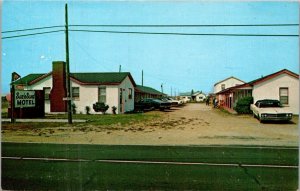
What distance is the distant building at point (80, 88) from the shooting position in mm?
25786

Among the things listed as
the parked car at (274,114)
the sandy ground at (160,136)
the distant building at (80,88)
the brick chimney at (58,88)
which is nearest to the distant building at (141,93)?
the distant building at (80,88)

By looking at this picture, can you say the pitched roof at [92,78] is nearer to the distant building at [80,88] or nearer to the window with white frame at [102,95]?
the distant building at [80,88]

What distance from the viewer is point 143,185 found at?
239 inches

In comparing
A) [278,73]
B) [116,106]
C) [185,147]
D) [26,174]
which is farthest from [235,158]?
[116,106]

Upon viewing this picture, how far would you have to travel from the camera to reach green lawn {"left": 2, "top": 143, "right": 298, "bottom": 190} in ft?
20.4

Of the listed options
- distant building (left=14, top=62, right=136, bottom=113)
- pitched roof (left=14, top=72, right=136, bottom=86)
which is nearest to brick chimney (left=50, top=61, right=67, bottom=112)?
distant building (left=14, top=62, right=136, bottom=113)

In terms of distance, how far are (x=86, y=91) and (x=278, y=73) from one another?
15884 mm

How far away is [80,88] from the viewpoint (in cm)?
2634

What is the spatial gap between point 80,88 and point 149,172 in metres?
20.5

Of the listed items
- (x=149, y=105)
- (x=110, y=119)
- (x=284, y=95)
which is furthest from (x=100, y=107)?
(x=284, y=95)

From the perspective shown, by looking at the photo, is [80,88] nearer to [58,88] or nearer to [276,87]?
[58,88]

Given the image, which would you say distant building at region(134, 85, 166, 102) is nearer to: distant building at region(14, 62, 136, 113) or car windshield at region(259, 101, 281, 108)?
distant building at region(14, 62, 136, 113)

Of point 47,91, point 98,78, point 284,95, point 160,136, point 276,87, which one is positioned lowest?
point 160,136

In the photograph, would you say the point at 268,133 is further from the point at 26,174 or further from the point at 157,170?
the point at 26,174
